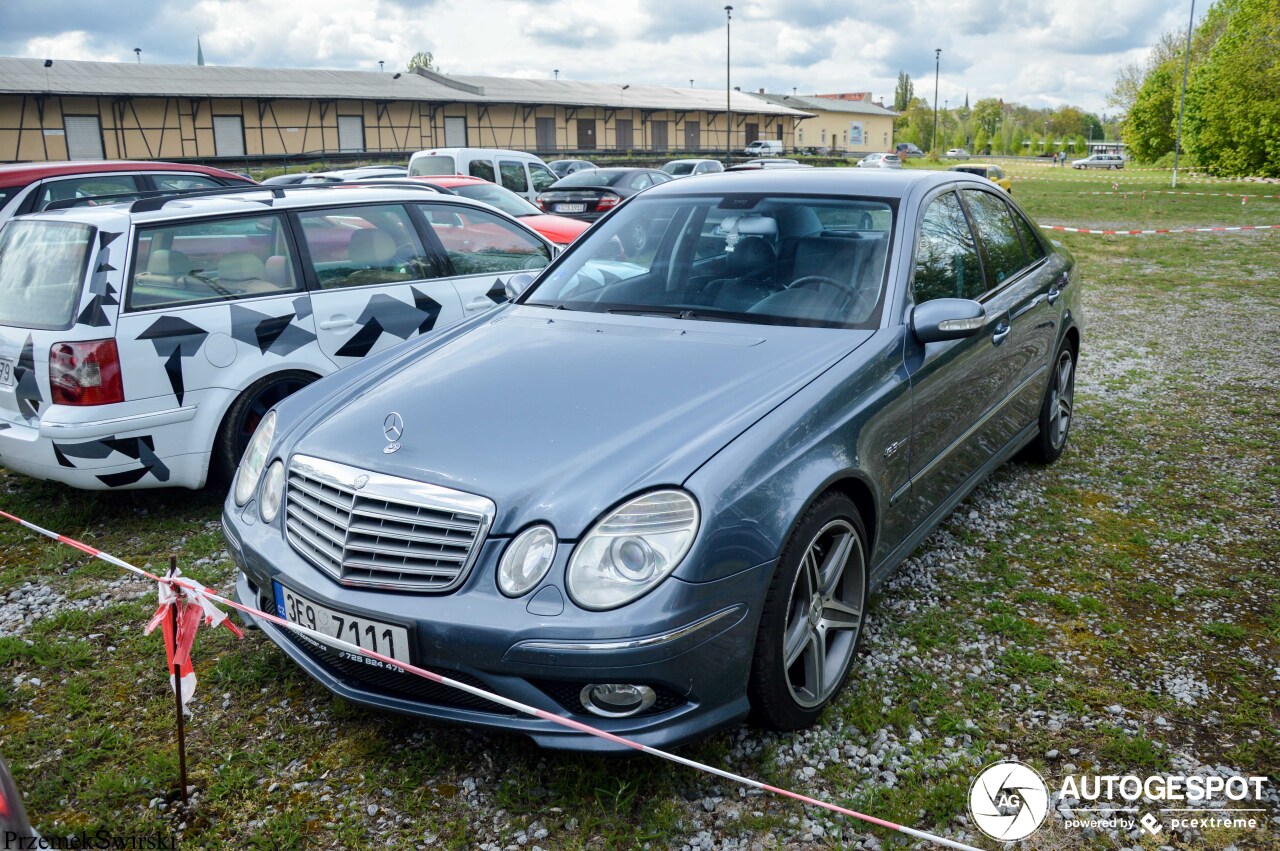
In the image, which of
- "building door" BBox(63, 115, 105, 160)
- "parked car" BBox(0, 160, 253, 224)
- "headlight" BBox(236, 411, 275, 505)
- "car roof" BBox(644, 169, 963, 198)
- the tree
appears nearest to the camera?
"headlight" BBox(236, 411, 275, 505)

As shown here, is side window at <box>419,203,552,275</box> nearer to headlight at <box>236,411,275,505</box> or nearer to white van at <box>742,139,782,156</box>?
headlight at <box>236,411,275,505</box>

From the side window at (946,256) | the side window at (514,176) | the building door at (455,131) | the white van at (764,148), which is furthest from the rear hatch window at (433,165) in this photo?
the white van at (764,148)

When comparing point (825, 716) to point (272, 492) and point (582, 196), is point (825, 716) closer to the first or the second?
point (272, 492)

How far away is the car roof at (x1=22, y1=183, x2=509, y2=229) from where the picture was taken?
4777 millimetres

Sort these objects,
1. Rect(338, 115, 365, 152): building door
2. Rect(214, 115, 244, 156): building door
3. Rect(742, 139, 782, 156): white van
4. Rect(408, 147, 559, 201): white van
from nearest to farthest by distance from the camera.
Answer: Rect(408, 147, 559, 201): white van → Rect(214, 115, 244, 156): building door → Rect(338, 115, 365, 152): building door → Rect(742, 139, 782, 156): white van

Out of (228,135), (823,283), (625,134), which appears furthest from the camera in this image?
(625,134)

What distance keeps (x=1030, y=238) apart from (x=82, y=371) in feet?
15.2

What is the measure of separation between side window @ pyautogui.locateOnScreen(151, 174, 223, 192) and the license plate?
8.57m

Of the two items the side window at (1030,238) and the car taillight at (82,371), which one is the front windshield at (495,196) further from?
the car taillight at (82,371)

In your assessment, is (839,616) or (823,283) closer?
(839,616)

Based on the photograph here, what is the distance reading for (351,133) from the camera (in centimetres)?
4328

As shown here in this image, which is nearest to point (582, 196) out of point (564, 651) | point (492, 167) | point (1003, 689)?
point (492, 167)

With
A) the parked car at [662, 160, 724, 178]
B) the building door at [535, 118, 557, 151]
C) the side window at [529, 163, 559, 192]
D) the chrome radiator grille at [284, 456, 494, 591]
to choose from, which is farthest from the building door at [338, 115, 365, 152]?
the chrome radiator grille at [284, 456, 494, 591]

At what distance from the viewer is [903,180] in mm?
4098
